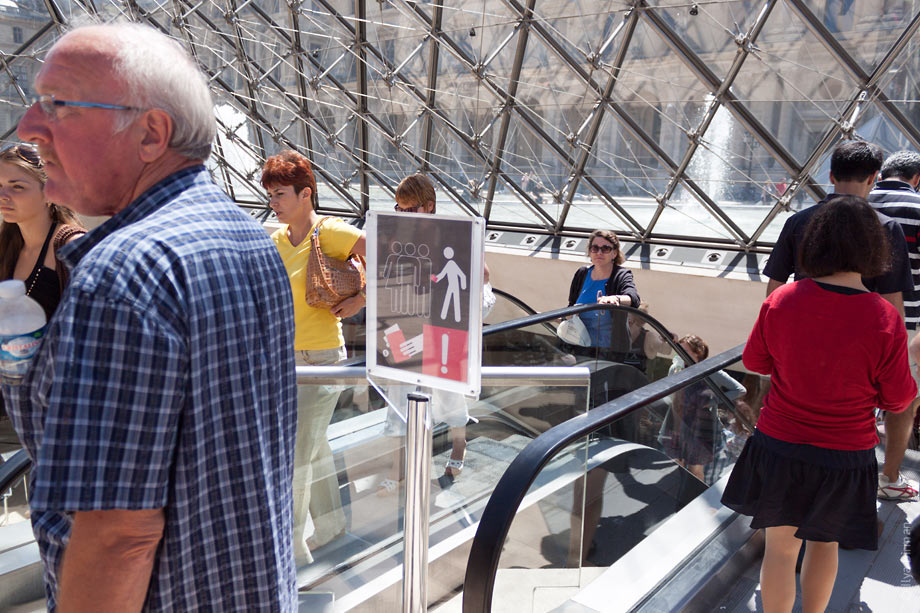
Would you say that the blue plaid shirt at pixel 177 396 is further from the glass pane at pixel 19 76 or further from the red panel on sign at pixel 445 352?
the glass pane at pixel 19 76

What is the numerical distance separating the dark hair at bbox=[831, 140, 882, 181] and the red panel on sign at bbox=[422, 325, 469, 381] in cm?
266

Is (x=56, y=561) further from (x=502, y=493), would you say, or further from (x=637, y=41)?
(x=637, y=41)

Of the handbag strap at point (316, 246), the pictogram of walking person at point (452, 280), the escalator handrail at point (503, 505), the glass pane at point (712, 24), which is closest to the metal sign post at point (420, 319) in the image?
the pictogram of walking person at point (452, 280)

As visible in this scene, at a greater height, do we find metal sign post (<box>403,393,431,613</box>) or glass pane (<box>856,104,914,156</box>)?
glass pane (<box>856,104,914,156</box>)

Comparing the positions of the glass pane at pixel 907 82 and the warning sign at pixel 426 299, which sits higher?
the glass pane at pixel 907 82

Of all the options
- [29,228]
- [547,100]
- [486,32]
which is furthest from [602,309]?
[486,32]

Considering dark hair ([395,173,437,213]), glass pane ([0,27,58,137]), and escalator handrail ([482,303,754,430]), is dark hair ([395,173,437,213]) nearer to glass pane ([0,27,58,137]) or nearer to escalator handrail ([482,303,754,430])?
escalator handrail ([482,303,754,430])

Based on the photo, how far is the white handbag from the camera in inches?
244

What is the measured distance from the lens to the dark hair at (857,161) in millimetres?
3725

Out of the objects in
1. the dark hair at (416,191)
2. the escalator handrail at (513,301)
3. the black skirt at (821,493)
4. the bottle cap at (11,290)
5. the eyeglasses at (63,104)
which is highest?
the eyeglasses at (63,104)

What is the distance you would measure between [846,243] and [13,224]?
383cm

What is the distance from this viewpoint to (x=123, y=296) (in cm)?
115

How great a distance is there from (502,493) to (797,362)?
52.6 inches

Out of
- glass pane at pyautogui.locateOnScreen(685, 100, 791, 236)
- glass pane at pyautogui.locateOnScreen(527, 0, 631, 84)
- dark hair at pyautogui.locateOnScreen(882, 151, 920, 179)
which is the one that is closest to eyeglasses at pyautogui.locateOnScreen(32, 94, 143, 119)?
dark hair at pyautogui.locateOnScreen(882, 151, 920, 179)
